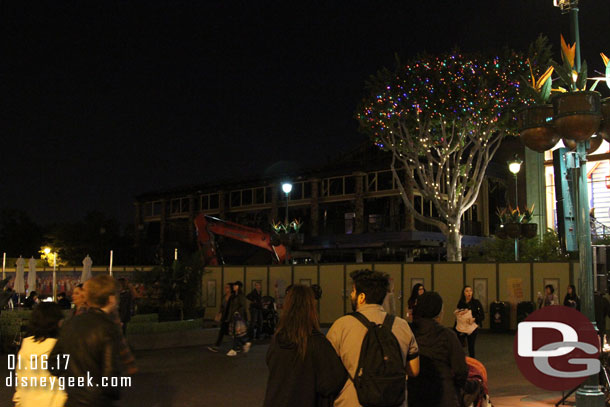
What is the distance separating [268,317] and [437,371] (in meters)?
14.5

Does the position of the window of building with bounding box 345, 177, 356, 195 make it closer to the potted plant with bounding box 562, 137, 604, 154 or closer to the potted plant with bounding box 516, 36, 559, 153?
the potted plant with bounding box 516, 36, 559, 153

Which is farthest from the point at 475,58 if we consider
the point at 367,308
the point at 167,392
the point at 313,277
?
the point at 367,308

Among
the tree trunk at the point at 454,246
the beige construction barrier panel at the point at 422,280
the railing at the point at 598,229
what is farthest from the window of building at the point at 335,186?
the beige construction barrier panel at the point at 422,280

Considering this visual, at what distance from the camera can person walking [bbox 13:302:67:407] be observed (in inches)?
190

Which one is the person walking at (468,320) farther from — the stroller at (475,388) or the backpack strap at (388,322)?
the backpack strap at (388,322)

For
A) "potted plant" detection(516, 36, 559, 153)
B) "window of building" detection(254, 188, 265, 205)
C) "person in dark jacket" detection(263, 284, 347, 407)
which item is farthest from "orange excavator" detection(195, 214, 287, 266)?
"window of building" detection(254, 188, 265, 205)

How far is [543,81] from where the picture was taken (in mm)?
8984

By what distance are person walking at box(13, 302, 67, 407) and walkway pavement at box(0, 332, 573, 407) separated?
165 inches

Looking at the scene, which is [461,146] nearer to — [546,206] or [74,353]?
[546,206]

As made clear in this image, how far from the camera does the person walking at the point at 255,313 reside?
17.4 m

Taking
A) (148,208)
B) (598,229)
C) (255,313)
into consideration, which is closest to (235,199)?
(148,208)

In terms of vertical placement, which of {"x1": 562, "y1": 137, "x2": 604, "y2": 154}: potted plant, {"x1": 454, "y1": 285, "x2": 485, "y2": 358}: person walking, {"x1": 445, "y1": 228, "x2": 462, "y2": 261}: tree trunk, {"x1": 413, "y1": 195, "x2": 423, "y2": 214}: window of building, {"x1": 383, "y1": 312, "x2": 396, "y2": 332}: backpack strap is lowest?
{"x1": 454, "y1": 285, "x2": 485, "y2": 358}: person walking

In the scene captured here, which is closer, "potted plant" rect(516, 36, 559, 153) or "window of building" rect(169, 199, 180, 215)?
"potted plant" rect(516, 36, 559, 153)

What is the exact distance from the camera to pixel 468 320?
1038 cm
